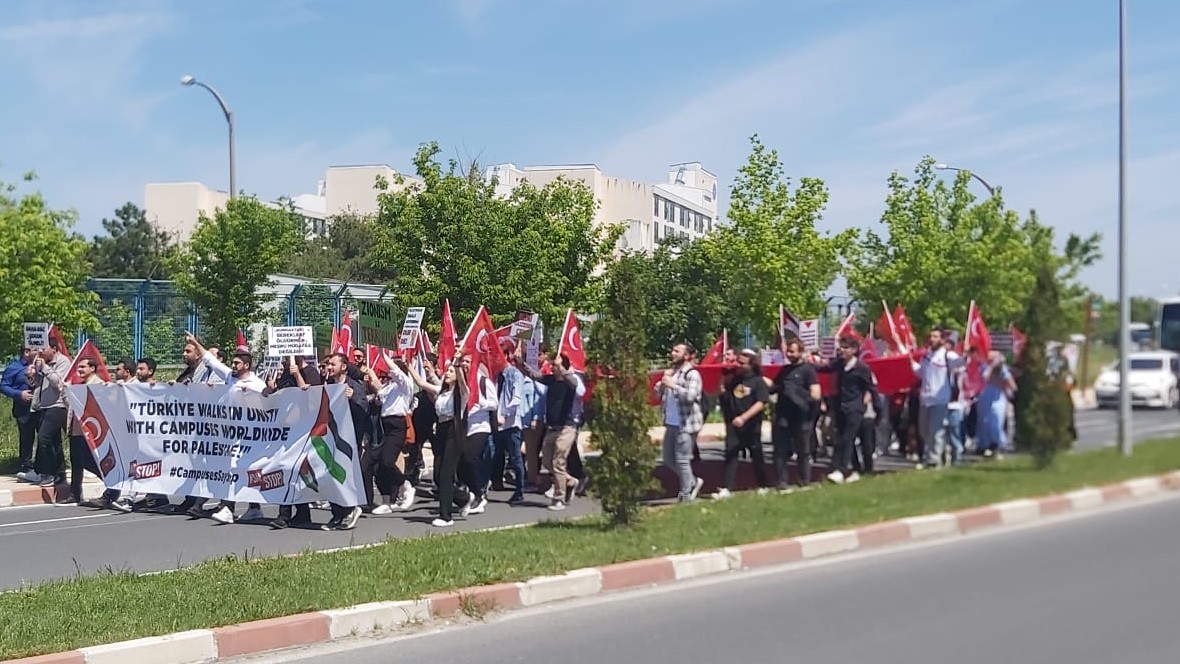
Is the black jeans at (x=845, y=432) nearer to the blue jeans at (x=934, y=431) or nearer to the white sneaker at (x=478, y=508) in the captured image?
the blue jeans at (x=934, y=431)

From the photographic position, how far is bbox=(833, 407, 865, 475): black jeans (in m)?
13.9

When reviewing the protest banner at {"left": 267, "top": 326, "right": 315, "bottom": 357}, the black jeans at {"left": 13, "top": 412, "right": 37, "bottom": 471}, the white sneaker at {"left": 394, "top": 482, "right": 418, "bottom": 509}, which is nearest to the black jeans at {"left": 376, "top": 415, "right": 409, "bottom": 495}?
the white sneaker at {"left": 394, "top": 482, "right": 418, "bottom": 509}

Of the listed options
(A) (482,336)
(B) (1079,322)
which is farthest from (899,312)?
(A) (482,336)

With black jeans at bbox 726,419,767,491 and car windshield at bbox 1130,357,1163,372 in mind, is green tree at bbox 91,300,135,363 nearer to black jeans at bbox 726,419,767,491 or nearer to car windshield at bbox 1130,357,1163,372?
black jeans at bbox 726,419,767,491

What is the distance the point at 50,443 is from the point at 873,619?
10.8 metres

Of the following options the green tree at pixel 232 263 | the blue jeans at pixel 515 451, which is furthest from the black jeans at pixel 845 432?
the green tree at pixel 232 263

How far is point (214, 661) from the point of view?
253 inches

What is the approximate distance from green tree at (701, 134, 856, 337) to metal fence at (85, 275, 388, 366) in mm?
9659

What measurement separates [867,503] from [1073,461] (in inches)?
107

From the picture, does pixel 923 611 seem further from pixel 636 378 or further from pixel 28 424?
pixel 28 424

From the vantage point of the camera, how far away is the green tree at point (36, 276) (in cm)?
2239

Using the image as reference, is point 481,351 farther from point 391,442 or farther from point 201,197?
point 201,197

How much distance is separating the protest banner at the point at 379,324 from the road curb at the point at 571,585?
36.6 feet

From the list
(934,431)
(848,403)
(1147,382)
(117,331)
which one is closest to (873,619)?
(848,403)
